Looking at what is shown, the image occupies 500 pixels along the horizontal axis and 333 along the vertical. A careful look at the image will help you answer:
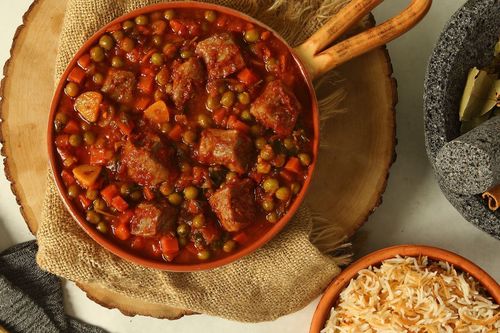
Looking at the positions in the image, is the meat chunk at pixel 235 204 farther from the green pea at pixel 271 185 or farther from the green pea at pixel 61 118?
the green pea at pixel 61 118

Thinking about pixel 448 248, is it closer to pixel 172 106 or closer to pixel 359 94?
pixel 359 94

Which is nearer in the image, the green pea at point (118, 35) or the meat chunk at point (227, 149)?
the meat chunk at point (227, 149)

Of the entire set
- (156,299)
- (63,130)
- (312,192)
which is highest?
(63,130)

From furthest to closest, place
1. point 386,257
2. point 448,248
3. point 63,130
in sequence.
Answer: point 448,248
point 386,257
point 63,130

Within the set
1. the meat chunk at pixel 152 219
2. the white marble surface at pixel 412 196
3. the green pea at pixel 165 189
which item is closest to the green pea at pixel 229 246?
the meat chunk at pixel 152 219

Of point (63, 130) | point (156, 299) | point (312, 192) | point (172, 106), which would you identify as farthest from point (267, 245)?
point (63, 130)

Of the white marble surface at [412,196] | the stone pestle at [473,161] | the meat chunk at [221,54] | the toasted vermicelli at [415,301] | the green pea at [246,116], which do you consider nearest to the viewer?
the stone pestle at [473,161]
